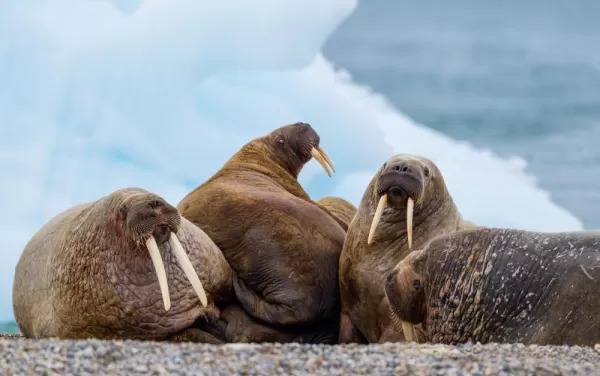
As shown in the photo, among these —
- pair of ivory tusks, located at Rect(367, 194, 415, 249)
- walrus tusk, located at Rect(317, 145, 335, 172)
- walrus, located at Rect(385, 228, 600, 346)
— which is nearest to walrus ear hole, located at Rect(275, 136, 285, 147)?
walrus tusk, located at Rect(317, 145, 335, 172)

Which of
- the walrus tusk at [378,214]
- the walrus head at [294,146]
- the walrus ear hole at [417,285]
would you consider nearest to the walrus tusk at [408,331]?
the walrus ear hole at [417,285]

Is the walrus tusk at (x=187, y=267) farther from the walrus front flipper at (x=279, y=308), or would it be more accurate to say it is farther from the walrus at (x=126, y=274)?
the walrus front flipper at (x=279, y=308)

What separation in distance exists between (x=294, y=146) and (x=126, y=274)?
11.0 ft

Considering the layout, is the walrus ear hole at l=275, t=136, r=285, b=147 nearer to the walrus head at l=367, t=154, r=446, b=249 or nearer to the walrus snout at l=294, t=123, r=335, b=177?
the walrus snout at l=294, t=123, r=335, b=177

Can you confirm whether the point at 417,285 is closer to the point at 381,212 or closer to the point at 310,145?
the point at 381,212

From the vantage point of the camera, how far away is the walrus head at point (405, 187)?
Answer: 358 inches

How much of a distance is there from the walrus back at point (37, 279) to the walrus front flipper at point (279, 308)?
1677mm

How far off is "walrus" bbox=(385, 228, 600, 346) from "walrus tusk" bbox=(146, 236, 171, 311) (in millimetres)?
1686

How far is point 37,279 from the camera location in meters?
9.57

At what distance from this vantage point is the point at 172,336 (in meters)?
8.96

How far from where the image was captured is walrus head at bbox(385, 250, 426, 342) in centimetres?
805

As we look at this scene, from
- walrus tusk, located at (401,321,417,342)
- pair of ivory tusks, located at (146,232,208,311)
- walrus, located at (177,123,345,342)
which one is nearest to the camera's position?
walrus tusk, located at (401,321,417,342)

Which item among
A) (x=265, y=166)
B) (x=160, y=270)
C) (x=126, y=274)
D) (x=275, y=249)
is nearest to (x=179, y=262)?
(x=160, y=270)

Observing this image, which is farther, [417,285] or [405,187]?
[405,187]
